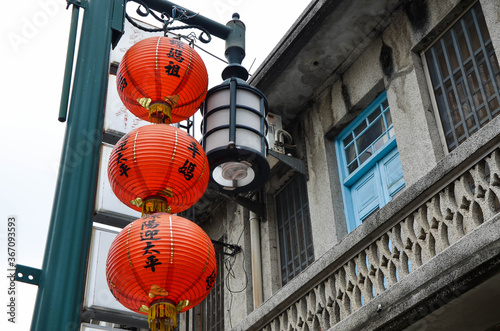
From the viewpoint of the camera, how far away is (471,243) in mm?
6531

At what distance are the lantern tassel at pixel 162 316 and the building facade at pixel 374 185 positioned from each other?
7.88 ft

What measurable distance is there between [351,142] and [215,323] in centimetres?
511

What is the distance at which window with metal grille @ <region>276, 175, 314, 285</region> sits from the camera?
12125mm

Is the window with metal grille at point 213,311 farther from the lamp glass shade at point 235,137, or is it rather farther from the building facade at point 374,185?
the lamp glass shade at point 235,137

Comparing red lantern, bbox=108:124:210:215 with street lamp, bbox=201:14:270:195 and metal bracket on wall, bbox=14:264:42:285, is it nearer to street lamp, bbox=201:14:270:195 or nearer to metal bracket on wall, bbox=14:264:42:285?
street lamp, bbox=201:14:270:195

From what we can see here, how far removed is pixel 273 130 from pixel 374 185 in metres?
2.63

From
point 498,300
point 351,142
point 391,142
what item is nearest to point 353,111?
point 351,142

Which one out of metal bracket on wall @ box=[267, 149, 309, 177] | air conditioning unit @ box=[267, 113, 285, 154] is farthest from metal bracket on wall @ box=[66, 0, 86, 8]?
air conditioning unit @ box=[267, 113, 285, 154]

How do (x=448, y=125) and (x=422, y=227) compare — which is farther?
(x=448, y=125)

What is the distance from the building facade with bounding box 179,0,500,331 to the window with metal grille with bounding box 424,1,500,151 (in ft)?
0.06

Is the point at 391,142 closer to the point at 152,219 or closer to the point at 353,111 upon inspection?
the point at 353,111

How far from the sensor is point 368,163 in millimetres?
11133

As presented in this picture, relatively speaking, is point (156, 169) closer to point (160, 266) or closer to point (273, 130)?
point (160, 266)

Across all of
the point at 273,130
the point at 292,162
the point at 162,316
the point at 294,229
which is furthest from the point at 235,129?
the point at 294,229
